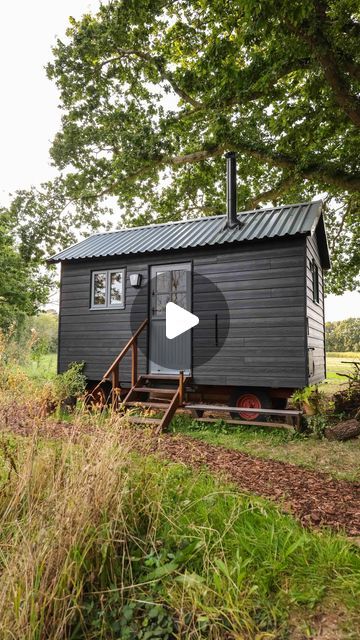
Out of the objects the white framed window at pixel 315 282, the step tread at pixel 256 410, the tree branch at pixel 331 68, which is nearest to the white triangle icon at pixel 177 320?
the step tread at pixel 256 410

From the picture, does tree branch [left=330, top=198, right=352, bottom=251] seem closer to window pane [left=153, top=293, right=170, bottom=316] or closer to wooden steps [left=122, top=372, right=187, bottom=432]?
window pane [left=153, top=293, right=170, bottom=316]

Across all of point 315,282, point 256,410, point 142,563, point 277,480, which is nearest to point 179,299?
point 256,410

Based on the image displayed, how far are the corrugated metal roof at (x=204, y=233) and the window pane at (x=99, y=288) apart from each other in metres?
0.57

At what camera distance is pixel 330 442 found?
6.08m

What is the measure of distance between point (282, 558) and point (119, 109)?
1091 cm

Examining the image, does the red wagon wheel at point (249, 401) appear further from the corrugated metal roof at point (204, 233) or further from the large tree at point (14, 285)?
the large tree at point (14, 285)

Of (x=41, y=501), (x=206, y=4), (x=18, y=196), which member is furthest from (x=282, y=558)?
(x=18, y=196)

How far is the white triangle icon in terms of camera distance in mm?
8227

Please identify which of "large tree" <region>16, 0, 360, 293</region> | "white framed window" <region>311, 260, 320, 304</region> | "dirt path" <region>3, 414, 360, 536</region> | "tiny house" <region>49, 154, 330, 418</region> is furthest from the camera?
"white framed window" <region>311, 260, 320, 304</region>

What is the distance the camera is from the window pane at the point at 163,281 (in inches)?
340

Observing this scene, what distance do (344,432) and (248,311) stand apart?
9.22ft

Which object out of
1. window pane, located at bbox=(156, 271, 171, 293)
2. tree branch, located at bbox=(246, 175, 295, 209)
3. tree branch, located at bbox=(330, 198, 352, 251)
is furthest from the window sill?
tree branch, located at bbox=(330, 198, 352, 251)

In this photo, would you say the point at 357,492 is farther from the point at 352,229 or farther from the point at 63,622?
the point at 352,229

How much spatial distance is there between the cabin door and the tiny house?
23mm
